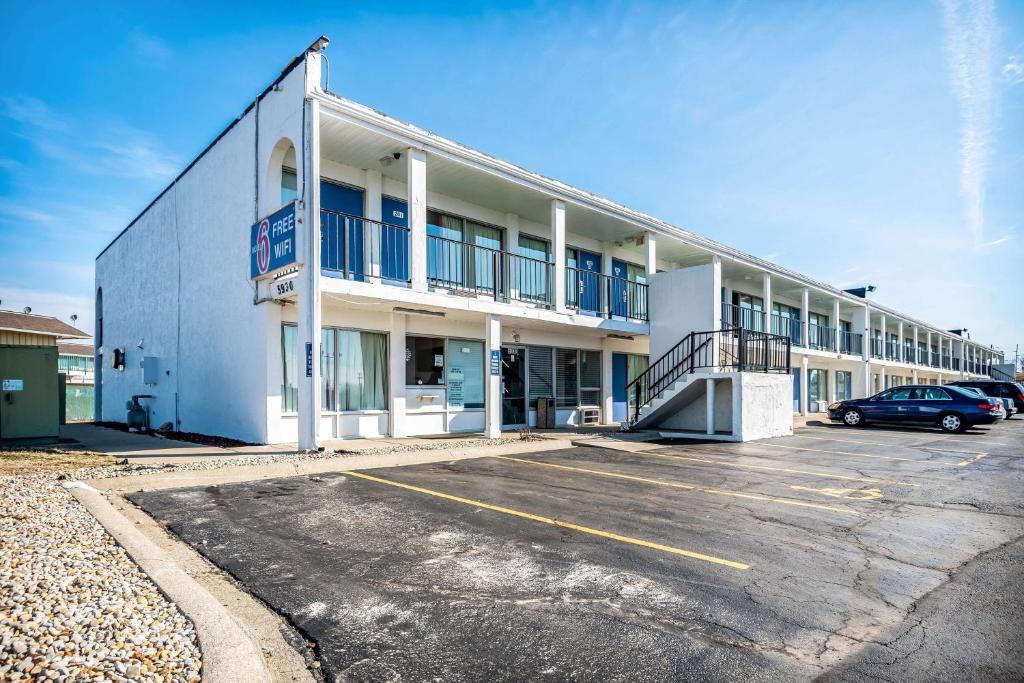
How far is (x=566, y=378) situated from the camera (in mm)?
18344

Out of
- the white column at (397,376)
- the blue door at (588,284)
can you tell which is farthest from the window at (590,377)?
the white column at (397,376)

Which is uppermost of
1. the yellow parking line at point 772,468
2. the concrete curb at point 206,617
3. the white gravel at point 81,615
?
the white gravel at point 81,615

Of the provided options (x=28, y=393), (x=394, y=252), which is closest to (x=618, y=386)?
(x=394, y=252)

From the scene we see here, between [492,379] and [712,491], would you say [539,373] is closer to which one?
[492,379]

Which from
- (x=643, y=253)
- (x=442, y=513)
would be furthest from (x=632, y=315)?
(x=442, y=513)

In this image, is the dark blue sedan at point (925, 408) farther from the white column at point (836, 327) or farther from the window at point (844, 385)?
the window at point (844, 385)

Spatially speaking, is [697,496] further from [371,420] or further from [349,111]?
[349,111]

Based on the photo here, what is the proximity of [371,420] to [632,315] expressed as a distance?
9690mm

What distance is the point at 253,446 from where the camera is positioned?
11906mm

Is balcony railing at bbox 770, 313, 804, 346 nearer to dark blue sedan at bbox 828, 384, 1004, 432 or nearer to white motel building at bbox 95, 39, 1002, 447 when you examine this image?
dark blue sedan at bbox 828, 384, 1004, 432

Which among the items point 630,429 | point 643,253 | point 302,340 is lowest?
point 630,429

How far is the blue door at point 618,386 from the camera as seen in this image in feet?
64.7

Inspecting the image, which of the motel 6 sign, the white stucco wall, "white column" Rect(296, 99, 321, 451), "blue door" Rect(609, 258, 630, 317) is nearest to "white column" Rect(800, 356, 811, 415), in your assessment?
"blue door" Rect(609, 258, 630, 317)

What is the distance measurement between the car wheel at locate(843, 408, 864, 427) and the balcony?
879cm
